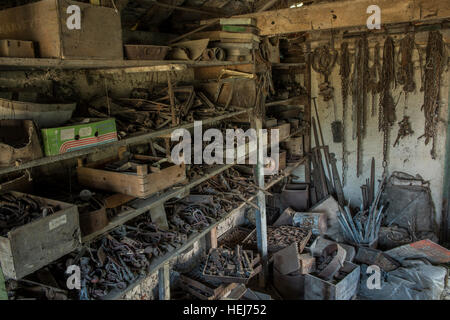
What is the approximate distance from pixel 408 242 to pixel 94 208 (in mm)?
4749

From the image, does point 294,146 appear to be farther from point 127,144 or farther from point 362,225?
point 127,144

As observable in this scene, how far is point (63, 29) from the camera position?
1959 millimetres

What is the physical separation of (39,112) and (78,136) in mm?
254

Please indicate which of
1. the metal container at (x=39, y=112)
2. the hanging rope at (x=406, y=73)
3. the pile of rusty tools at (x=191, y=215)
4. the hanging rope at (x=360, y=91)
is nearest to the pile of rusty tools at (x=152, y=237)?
the pile of rusty tools at (x=191, y=215)

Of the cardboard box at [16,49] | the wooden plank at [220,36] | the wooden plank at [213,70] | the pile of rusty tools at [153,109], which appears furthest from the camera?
the wooden plank at [213,70]

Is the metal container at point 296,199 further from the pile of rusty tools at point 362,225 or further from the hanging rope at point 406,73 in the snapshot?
the hanging rope at point 406,73

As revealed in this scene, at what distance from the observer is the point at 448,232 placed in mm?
5648

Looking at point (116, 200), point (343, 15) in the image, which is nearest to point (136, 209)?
point (116, 200)

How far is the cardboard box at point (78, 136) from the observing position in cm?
200

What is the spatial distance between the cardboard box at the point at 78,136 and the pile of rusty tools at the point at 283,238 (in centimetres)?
313

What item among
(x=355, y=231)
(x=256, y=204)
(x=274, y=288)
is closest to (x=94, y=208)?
(x=256, y=204)

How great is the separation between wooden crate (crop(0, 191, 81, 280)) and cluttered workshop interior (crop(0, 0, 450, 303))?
1 cm

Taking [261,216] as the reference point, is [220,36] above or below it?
above

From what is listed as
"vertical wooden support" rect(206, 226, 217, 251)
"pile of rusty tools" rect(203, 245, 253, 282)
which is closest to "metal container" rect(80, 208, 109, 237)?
"pile of rusty tools" rect(203, 245, 253, 282)
